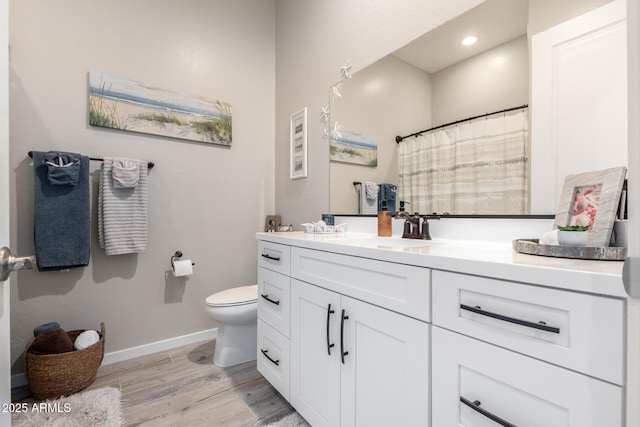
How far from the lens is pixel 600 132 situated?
983mm

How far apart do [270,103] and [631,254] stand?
8.94 feet

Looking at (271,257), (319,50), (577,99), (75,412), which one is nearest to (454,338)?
(577,99)

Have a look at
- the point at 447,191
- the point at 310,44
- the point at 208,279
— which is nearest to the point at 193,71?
the point at 310,44

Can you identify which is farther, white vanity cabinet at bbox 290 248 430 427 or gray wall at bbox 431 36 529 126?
gray wall at bbox 431 36 529 126

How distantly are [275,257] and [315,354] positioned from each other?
1.72 ft

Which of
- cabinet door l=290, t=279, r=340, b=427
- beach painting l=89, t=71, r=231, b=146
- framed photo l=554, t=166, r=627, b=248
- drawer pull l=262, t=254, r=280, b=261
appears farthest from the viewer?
beach painting l=89, t=71, r=231, b=146

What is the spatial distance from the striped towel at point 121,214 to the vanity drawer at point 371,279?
51.9 inches

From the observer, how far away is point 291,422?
146 cm

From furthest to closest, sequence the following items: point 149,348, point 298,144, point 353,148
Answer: point 298,144
point 149,348
point 353,148

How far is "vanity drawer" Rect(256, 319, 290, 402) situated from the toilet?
252 mm

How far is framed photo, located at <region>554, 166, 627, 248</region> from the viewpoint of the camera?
85cm

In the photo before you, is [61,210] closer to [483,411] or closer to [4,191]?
[4,191]

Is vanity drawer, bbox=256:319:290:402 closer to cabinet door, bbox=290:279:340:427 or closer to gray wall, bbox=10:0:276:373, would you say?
cabinet door, bbox=290:279:340:427

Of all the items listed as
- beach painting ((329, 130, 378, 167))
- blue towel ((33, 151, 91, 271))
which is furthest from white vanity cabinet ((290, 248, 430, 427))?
blue towel ((33, 151, 91, 271))
